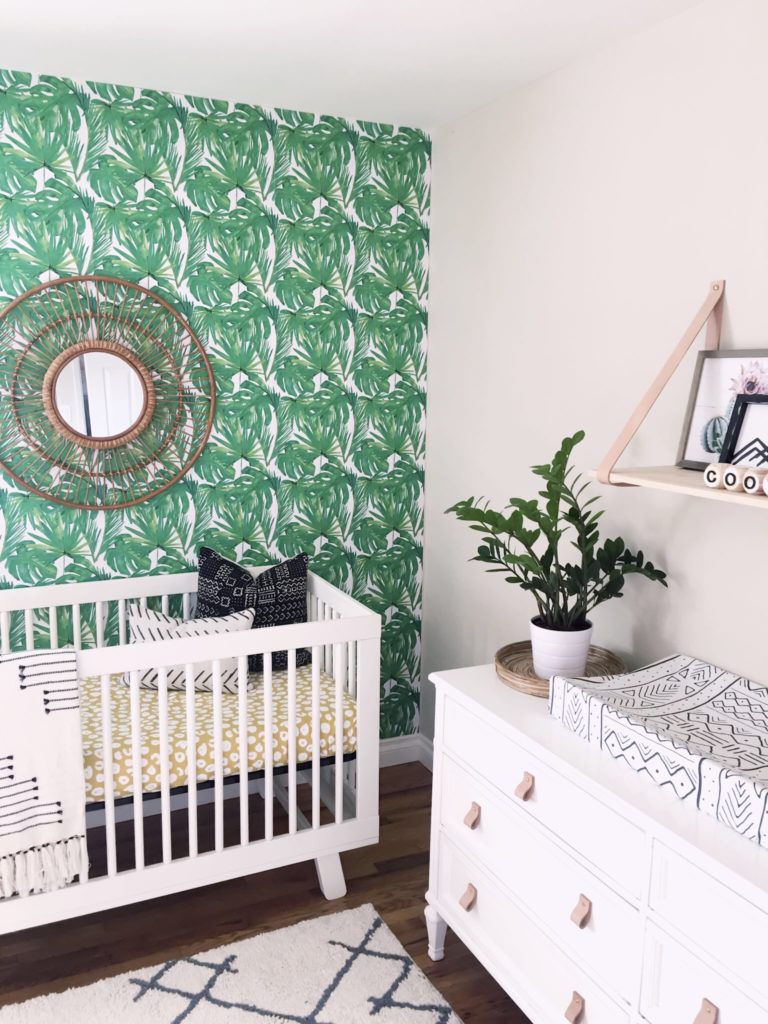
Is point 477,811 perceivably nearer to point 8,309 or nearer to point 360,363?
point 360,363

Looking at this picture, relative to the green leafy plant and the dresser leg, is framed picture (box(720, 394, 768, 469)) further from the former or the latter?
the dresser leg

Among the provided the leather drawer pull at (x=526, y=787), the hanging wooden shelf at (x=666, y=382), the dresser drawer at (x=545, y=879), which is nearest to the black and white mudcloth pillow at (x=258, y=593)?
the dresser drawer at (x=545, y=879)

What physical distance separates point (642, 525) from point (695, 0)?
1227 millimetres

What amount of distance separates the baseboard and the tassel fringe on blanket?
1.44m

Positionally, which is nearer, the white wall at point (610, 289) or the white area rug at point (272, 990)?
the white wall at point (610, 289)

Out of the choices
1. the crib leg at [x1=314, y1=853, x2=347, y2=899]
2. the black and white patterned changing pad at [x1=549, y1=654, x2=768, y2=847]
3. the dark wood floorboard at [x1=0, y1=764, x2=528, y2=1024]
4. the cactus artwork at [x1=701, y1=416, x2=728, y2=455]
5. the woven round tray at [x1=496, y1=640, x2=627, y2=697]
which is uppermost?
the cactus artwork at [x1=701, y1=416, x2=728, y2=455]

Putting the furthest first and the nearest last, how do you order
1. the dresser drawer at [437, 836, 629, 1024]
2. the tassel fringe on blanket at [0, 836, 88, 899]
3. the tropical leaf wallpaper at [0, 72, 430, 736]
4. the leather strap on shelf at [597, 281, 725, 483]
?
1. the tropical leaf wallpaper at [0, 72, 430, 736]
2. the tassel fringe on blanket at [0, 836, 88, 899]
3. the leather strap on shelf at [597, 281, 725, 483]
4. the dresser drawer at [437, 836, 629, 1024]

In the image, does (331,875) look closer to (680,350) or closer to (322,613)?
(322,613)

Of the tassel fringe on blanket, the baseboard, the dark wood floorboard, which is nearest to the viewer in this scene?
the tassel fringe on blanket

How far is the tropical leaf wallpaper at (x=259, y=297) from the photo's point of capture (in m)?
2.66

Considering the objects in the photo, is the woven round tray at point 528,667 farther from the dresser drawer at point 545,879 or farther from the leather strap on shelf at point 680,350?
the leather strap on shelf at point 680,350

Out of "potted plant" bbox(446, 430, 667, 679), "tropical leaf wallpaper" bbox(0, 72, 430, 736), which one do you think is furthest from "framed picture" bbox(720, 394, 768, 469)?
"tropical leaf wallpaper" bbox(0, 72, 430, 736)

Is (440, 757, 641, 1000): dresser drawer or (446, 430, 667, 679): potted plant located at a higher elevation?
(446, 430, 667, 679): potted plant

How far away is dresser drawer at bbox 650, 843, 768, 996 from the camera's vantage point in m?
1.34
